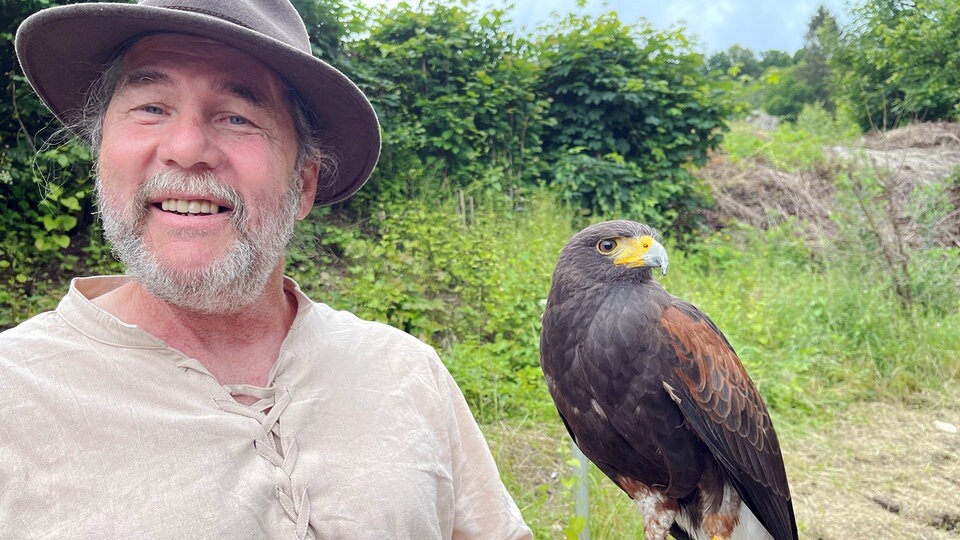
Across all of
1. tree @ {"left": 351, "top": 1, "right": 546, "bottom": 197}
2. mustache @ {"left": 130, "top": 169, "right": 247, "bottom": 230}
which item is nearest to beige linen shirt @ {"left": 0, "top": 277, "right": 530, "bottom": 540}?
mustache @ {"left": 130, "top": 169, "right": 247, "bottom": 230}

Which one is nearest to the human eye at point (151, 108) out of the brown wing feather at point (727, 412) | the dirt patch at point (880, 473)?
the brown wing feather at point (727, 412)

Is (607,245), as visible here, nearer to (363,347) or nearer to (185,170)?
(363,347)

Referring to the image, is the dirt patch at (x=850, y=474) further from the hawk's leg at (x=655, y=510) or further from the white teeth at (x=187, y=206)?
the white teeth at (x=187, y=206)

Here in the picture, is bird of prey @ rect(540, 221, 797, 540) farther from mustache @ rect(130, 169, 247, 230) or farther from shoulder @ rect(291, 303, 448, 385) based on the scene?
mustache @ rect(130, 169, 247, 230)

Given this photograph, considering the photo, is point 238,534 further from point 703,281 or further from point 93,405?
point 703,281

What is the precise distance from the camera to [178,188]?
1438 mm

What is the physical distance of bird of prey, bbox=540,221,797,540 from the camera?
171 cm

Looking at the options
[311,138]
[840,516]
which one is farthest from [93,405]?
[840,516]

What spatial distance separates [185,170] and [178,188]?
5 centimetres

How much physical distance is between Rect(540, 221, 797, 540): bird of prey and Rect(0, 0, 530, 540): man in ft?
1.28

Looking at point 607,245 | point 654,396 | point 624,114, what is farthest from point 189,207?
point 624,114

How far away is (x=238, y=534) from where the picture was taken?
128 centimetres

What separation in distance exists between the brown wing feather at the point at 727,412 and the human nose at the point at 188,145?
1297mm

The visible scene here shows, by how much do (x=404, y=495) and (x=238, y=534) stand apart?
0.40 meters
